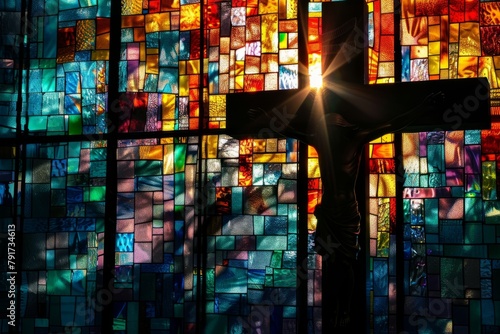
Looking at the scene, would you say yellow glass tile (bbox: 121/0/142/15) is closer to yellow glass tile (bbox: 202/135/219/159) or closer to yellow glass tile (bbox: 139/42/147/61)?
yellow glass tile (bbox: 139/42/147/61)

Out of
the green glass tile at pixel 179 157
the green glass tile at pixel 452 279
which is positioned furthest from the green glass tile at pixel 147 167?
the green glass tile at pixel 452 279

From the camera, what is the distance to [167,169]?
6375 mm

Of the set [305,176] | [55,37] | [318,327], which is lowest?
[318,327]

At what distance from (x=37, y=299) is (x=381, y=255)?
8.15 ft

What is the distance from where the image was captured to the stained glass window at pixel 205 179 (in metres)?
5.66

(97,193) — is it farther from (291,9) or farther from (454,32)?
(454,32)

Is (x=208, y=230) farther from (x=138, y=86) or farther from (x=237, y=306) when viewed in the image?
(x=138, y=86)

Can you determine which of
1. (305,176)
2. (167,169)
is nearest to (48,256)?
(167,169)

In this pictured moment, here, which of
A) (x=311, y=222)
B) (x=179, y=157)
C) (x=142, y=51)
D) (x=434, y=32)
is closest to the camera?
(x=434, y=32)

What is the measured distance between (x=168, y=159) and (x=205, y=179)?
0.33m

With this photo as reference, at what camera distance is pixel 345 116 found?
5082 mm

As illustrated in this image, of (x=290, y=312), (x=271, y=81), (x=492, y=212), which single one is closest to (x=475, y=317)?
(x=492, y=212)

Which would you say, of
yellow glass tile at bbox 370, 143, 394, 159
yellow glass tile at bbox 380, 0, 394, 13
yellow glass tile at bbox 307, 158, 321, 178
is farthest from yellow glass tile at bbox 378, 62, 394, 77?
yellow glass tile at bbox 307, 158, 321, 178

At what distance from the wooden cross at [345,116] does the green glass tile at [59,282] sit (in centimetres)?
205
